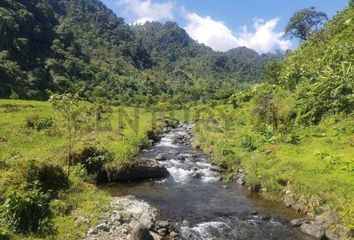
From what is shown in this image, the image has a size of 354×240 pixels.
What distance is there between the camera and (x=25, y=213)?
19812mm

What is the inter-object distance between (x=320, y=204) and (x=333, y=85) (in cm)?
2729

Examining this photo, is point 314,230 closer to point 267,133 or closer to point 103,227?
point 103,227

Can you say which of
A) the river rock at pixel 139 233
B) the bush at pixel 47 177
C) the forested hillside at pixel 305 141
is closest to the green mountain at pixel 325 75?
the forested hillside at pixel 305 141

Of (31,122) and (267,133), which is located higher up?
(267,133)

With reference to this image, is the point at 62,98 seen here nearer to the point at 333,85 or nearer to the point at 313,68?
the point at 333,85

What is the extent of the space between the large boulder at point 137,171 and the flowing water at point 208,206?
37.6 inches

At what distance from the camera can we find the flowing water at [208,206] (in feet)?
79.7

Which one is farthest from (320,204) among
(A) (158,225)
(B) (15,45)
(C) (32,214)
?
(B) (15,45)

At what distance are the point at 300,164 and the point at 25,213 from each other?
21820mm

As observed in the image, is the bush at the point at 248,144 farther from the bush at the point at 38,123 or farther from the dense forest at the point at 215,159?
the bush at the point at 38,123

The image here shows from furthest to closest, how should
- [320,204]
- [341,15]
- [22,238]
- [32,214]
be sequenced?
[341,15], [320,204], [32,214], [22,238]

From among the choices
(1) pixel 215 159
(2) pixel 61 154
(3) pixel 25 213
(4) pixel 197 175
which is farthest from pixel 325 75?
(3) pixel 25 213

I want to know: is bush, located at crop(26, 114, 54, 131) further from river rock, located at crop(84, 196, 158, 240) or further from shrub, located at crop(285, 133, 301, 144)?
shrub, located at crop(285, 133, 301, 144)

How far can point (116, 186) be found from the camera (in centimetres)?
3266
